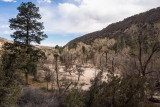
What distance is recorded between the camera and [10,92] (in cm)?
1061

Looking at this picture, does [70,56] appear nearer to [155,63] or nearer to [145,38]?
[155,63]

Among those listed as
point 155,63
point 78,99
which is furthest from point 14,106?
point 155,63

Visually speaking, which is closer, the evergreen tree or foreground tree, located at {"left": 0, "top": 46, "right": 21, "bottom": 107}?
foreground tree, located at {"left": 0, "top": 46, "right": 21, "bottom": 107}

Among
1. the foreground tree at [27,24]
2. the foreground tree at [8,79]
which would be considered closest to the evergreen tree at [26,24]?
the foreground tree at [27,24]

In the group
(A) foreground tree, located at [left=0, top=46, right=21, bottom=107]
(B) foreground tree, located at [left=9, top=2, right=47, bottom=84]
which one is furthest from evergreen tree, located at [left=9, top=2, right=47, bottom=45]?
(A) foreground tree, located at [left=0, top=46, right=21, bottom=107]

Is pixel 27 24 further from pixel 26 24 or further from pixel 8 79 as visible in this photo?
pixel 8 79

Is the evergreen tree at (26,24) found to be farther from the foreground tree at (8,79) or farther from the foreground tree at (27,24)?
the foreground tree at (8,79)

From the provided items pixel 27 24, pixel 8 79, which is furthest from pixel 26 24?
pixel 8 79

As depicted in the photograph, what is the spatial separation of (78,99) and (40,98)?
4892 mm

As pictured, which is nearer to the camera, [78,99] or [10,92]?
[10,92]

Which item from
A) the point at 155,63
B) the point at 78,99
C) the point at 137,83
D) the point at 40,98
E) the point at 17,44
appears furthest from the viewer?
the point at 155,63

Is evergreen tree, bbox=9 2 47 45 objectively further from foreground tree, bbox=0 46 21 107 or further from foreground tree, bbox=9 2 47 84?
foreground tree, bbox=0 46 21 107

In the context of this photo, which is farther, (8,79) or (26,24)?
(26,24)

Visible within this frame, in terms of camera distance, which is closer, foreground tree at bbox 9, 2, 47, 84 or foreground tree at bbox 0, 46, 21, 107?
foreground tree at bbox 0, 46, 21, 107
